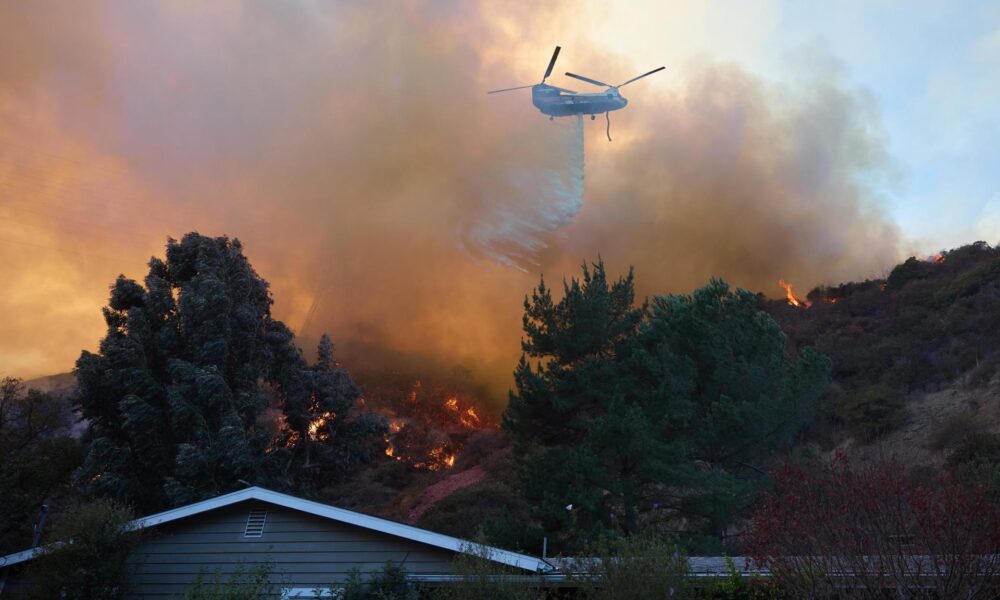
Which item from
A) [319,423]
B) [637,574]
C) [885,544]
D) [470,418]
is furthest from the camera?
[470,418]

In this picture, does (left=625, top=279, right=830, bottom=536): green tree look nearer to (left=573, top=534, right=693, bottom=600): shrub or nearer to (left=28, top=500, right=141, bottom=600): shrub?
(left=573, top=534, right=693, bottom=600): shrub

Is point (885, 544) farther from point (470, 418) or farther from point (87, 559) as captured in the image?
point (470, 418)

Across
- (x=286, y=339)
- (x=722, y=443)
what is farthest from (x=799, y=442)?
(x=286, y=339)

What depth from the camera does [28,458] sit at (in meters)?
33.4

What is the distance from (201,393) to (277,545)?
57.6 feet

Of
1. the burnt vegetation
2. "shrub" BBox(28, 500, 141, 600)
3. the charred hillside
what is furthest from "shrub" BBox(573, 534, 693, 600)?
the charred hillside

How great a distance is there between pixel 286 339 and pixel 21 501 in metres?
13.7

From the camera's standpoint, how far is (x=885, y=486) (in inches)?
454

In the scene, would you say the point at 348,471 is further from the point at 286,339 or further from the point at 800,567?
the point at 800,567

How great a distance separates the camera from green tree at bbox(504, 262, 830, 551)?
25.7 m

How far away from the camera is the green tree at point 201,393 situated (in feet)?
106

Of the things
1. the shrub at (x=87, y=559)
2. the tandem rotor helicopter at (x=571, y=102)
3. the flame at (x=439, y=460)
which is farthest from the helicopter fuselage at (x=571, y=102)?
the shrub at (x=87, y=559)

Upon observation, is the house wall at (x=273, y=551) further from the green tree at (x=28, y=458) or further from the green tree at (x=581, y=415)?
the green tree at (x=28, y=458)

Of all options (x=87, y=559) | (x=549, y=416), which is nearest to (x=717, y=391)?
(x=549, y=416)
